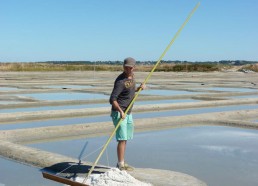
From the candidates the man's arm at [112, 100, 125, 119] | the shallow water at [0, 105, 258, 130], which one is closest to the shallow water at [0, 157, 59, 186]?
the man's arm at [112, 100, 125, 119]

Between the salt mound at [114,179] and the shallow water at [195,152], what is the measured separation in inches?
37.9

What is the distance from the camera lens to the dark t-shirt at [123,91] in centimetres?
545

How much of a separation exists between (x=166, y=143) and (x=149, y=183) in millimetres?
2883

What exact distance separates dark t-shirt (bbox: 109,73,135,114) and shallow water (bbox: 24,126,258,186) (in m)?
1.21

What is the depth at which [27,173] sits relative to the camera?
19.4ft

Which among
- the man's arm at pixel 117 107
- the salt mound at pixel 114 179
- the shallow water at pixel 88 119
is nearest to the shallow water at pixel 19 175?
the salt mound at pixel 114 179

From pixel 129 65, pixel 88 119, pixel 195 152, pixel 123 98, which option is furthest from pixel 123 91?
pixel 88 119

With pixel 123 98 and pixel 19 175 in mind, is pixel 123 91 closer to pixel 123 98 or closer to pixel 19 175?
pixel 123 98

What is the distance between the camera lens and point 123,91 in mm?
5516

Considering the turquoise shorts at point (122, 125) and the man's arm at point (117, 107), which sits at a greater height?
the man's arm at point (117, 107)

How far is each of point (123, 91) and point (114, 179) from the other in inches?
41.7

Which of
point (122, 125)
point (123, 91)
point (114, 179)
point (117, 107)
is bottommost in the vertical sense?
point (114, 179)

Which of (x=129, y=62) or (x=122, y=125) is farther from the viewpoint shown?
(x=122, y=125)

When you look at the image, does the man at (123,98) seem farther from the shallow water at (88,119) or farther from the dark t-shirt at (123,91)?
the shallow water at (88,119)
